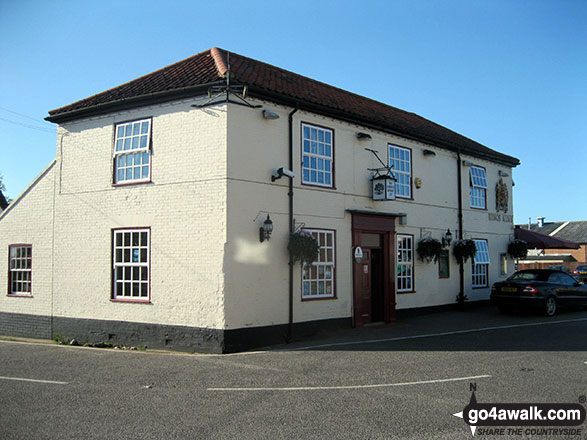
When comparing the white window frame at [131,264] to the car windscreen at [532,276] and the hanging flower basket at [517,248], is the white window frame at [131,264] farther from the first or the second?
the hanging flower basket at [517,248]

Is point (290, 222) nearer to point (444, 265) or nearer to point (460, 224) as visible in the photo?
point (444, 265)

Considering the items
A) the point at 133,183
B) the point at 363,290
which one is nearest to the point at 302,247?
the point at 363,290

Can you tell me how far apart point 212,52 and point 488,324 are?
36.4 ft

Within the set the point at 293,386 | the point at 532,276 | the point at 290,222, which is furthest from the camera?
the point at 532,276

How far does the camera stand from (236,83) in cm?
1167

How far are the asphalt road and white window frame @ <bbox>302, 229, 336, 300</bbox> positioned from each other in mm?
1229

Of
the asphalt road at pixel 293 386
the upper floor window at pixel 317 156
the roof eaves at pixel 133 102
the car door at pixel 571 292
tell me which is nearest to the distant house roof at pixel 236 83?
the roof eaves at pixel 133 102

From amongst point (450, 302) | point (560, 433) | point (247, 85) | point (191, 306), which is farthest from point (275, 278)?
point (450, 302)

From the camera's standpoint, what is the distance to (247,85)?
11.7 m

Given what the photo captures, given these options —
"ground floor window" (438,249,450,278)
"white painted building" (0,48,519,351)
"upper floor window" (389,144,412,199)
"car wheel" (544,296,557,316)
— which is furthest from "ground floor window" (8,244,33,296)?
"car wheel" (544,296,557,316)

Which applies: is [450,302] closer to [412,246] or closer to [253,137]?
[412,246]

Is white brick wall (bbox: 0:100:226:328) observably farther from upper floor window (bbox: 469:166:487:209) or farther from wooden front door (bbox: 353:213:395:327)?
upper floor window (bbox: 469:166:487:209)

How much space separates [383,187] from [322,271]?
324 cm

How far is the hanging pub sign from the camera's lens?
15.1 metres
